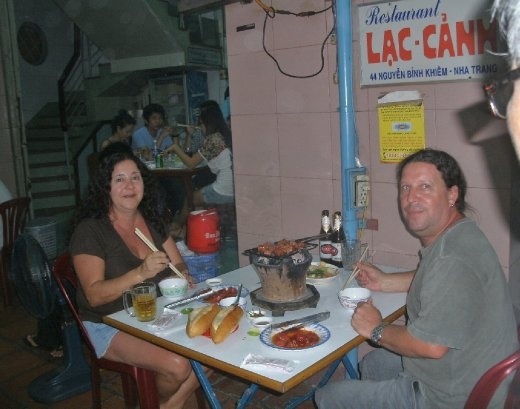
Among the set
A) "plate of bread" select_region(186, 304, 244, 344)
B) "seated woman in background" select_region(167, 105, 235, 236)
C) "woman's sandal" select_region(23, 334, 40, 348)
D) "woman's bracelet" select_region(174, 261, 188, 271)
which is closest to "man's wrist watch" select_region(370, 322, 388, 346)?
"plate of bread" select_region(186, 304, 244, 344)

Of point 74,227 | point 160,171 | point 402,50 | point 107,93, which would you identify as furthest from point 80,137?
point 402,50

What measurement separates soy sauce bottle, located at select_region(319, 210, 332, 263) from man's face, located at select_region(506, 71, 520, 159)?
199cm

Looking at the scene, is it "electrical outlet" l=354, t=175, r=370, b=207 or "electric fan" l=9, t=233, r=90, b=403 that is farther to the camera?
"electric fan" l=9, t=233, r=90, b=403

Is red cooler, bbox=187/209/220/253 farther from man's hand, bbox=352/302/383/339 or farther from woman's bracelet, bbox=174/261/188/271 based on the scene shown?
man's hand, bbox=352/302/383/339

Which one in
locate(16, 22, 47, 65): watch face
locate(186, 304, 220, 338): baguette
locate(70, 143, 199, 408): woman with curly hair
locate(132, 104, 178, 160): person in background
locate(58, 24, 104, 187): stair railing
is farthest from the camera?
locate(58, 24, 104, 187): stair railing

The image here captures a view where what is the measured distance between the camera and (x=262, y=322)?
2020 millimetres

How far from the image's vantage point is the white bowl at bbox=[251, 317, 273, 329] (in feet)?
6.54

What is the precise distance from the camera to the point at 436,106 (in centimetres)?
263

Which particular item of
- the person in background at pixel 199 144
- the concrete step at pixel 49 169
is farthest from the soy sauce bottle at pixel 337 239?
the concrete step at pixel 49 169

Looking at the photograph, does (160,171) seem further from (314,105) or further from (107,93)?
(107,93)

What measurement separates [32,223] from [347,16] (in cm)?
358

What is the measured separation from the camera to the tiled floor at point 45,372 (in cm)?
311

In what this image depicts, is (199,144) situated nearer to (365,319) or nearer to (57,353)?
(57,353)

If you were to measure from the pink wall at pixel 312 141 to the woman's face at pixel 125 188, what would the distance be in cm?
97
